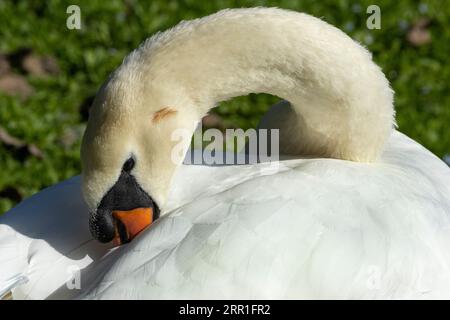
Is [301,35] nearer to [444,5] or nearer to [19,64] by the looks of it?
[19,64]

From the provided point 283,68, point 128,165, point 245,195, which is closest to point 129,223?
point 128,165

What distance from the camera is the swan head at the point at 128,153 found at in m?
2.63

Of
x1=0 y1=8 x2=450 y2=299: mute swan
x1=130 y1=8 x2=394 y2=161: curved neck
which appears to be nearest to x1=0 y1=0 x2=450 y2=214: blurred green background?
x1=0 y1=8 x2=450 y2=299: mute swan

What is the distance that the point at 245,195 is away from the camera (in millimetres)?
2525

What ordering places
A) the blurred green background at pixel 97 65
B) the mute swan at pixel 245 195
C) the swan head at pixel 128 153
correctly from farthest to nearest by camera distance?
the blurred green background at pixel 97 65, the swan head at pixel 128 153, the mute swan at pixel 245 195

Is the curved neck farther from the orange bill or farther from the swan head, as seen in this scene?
the orange bill

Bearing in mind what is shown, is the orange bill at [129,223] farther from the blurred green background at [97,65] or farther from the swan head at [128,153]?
the blurred green background at [97,65]

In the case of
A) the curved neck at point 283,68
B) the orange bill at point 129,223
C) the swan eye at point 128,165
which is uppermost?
the curved neck at point 283,68

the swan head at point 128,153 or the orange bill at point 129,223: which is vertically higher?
the swan head at point 128,153

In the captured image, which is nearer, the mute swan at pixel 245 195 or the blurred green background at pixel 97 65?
the mute swan at pixel 245 195

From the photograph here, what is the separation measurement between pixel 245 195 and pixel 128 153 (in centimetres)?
39

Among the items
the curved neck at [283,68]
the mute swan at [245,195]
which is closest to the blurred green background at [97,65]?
the mute swan at [245,195]

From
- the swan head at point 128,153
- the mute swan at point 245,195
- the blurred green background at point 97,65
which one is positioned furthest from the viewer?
the blurred green background at point 97,65
